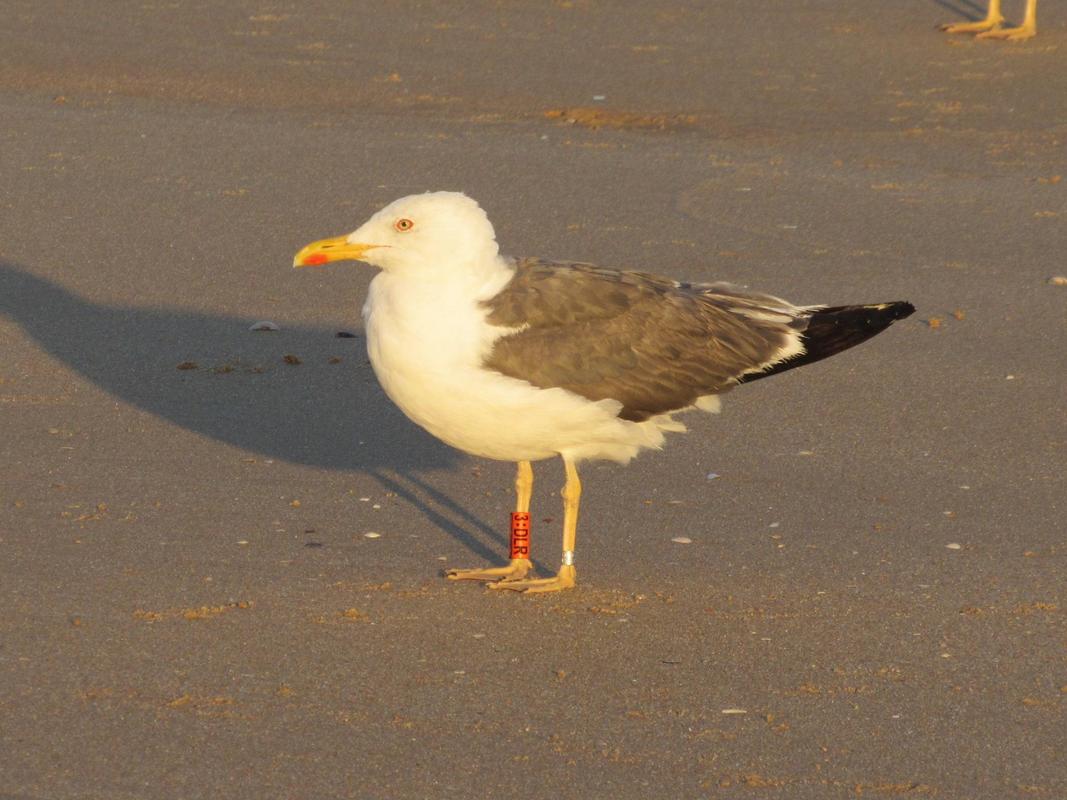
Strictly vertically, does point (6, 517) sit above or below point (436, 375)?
below

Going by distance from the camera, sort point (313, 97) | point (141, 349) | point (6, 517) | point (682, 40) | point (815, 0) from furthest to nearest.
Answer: point (815, 0) < point (682, 40) < point (313, 97) < point (141, 349) < point (6, 517)

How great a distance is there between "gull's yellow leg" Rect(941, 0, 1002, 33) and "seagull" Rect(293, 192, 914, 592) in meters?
9.86

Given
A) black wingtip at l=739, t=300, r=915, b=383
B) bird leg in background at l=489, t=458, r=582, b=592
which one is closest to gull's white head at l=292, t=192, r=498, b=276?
bird leg in background at l=489, t=458, r=582, b=592

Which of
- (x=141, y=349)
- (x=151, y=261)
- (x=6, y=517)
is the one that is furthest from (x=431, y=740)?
(x=151, y=261)

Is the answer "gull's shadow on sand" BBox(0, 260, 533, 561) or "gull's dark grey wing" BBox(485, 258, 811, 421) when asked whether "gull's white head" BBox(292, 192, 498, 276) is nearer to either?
"gull's dark grey wing" BBox(485, 258, 811, 421)

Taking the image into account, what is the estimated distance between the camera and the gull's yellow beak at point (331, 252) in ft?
19.2

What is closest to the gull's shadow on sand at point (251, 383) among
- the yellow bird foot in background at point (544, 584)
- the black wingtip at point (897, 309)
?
the yellow bird foot in background at point (544, 584)

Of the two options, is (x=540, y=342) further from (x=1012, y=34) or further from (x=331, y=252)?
(x=1012, y=34)

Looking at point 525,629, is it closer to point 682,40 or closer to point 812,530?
point 812,530

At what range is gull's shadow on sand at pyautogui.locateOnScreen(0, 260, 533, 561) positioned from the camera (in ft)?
23.4

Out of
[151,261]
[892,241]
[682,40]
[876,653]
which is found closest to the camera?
[876,653]

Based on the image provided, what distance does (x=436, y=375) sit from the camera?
18.5 ft

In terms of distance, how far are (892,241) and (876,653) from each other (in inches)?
199

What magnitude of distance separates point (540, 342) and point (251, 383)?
243cm
